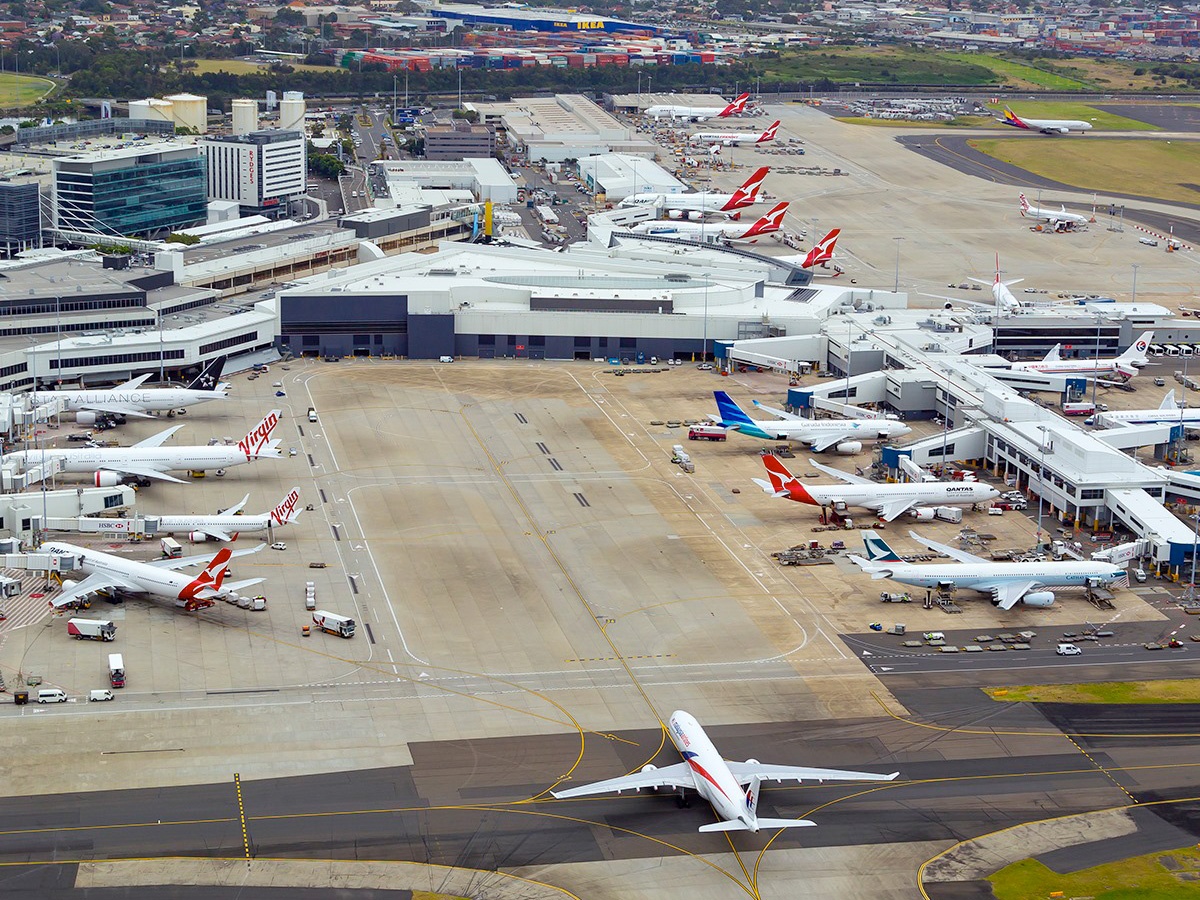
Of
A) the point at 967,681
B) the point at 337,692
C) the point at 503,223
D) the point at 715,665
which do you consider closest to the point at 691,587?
the point at 715,665

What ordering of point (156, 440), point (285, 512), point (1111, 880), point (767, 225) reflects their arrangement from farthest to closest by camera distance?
point (767, 225) → point (156, 440) → point (285, 512) → point (1111, 880)

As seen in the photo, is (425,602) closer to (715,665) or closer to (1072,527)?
(715,665)

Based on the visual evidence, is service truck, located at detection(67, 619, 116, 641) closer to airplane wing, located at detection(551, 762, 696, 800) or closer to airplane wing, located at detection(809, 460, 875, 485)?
Answer: airplane wing, located at detection(551, 762, 696, 800)

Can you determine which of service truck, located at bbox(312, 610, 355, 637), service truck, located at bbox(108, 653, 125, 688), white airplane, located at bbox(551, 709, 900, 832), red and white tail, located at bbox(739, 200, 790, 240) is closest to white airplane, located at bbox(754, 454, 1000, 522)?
service truck, located at bbox(312, 610, 355, 637)

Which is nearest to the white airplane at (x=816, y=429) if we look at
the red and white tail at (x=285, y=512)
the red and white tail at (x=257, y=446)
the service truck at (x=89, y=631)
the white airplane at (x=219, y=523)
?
the red and white tail at (x=257, y=446)

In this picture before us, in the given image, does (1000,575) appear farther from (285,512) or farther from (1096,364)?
(1096,364)

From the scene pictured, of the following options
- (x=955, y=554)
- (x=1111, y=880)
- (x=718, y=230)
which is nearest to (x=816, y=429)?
(x=955, y=554)

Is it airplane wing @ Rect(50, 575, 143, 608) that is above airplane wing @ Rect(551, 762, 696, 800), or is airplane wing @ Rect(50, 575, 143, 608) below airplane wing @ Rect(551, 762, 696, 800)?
above
